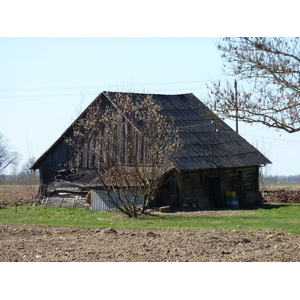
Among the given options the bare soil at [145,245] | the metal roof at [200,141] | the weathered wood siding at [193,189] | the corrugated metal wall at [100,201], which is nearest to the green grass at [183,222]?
the bare soil at [145,245]

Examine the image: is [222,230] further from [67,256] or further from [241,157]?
[241,157]

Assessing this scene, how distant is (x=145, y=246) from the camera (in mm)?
12727

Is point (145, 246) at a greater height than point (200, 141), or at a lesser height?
lesser

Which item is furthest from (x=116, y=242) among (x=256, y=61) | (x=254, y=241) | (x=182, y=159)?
(x=182, y=159)

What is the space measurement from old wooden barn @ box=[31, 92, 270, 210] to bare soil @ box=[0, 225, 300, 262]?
10.6m

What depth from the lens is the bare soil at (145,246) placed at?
36.8 feet

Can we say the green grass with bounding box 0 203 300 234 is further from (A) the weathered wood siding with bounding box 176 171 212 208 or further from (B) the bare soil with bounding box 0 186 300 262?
(A) the weathered wood siding with bounding box 176 171 212 208

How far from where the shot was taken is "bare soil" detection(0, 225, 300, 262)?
11219mm

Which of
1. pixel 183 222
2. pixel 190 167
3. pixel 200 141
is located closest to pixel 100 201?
pixel 190 167

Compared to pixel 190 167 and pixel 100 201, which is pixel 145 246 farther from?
pixel 100 201

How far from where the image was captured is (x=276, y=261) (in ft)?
35.6

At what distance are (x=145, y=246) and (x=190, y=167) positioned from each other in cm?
1417

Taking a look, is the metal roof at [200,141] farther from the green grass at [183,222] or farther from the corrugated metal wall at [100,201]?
the green grass at [183,222]

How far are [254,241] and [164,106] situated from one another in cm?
1880
